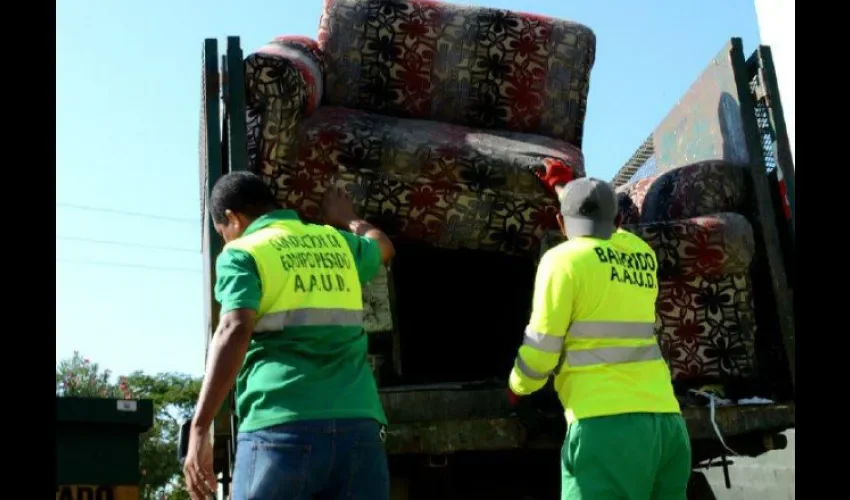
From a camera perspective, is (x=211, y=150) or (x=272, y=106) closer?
(x=211, y=150)

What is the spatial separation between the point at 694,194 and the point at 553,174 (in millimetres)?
494

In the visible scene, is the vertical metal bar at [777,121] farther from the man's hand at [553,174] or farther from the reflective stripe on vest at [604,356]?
the reflective stripe on vest at [604,356]

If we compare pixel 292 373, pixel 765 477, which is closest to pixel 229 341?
pixel 292 373

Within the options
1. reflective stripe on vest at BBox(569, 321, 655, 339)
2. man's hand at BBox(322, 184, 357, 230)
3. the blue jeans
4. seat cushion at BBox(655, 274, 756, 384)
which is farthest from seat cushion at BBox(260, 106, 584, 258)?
the blue jeans

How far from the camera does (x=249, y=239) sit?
2.56 m

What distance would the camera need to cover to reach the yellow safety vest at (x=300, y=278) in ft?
8.22

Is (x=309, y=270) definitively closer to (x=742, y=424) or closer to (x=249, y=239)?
(x=249, y=239)

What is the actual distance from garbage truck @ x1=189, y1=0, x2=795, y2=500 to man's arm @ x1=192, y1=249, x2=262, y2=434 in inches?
27.0

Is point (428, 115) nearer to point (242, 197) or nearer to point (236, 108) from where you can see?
point (236, 108)

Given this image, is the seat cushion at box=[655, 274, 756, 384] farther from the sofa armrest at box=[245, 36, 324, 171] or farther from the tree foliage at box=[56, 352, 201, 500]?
the tree foliage at box=[56, 352, 201, 500]

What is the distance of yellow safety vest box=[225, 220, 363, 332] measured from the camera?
98.7 inches

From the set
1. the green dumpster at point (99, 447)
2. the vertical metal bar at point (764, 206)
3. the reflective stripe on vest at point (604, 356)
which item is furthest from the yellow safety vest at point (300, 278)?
the vertical metal bar at point (764, 206)

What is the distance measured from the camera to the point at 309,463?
2373mm
